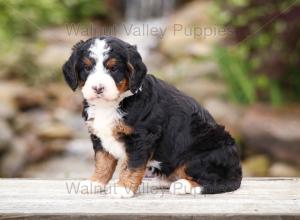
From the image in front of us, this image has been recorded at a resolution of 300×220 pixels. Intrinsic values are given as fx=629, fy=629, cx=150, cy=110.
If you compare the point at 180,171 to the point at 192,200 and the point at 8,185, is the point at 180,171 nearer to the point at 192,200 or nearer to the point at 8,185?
the point at 192,200

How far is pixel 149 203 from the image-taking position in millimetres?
3996

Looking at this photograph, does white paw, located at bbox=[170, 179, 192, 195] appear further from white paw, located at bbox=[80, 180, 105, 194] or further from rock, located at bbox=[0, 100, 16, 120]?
rock, located at bbox=[0, 100, 16, 120]

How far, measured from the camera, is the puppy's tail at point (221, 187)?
4270 mm

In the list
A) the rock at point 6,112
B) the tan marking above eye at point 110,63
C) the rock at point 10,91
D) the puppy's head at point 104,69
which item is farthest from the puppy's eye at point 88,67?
the rock at point 10,91

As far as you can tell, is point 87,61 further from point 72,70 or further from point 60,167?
point 60,167

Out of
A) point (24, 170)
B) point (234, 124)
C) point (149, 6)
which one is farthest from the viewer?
point (149, 6)

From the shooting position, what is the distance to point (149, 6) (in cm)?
1753

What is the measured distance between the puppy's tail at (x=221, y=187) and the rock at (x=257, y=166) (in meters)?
5.71

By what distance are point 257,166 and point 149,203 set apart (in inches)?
254

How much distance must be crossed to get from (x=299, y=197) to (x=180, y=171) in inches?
32.7

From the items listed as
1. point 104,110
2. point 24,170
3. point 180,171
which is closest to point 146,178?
point 180,171

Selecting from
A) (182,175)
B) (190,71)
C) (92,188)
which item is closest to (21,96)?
(190,71)

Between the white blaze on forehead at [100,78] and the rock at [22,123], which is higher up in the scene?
the white blaze on forehead at [100,78]

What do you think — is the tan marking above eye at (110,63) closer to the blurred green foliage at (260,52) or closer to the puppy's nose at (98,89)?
the puppy's nose at (98,89)
